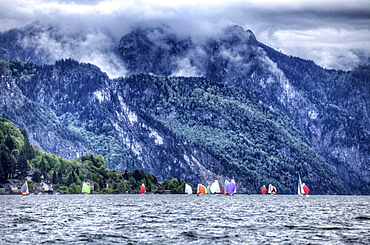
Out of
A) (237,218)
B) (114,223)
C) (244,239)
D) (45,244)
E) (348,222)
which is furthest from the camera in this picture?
(237,218)

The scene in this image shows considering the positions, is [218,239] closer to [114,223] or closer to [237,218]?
[114,223]

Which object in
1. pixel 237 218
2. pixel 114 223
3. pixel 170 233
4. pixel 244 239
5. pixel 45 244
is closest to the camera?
pixel 45 244

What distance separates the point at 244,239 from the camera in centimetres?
9931

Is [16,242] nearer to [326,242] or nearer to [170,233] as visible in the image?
[170,233]

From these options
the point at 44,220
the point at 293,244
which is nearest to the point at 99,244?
the point at 293,244

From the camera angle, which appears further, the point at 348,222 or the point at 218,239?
the point at 348,222

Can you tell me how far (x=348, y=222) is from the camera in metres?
130

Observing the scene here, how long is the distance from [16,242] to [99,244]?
11.3 meters

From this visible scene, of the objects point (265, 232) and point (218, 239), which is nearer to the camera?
point (218, 239)

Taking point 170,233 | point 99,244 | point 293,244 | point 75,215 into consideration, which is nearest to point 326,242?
point 293,244

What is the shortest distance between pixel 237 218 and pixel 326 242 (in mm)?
43563

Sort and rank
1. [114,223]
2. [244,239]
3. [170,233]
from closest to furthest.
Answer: [244,239]
[170,233]
[114,223]

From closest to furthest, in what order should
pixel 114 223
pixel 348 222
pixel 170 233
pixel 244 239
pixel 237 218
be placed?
pixel 244 239 → pixel 170 233 → pixel 114 223 → pixel 348 222 → pixel 237 218

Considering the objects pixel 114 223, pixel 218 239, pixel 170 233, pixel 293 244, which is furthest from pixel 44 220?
pixel 293 244
